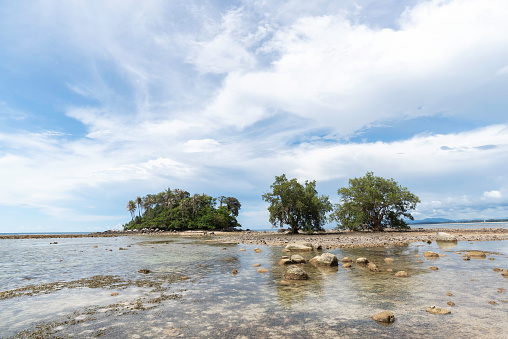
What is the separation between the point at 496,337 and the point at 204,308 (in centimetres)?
845

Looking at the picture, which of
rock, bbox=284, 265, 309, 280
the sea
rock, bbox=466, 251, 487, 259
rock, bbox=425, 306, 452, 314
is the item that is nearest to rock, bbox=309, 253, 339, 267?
the sea

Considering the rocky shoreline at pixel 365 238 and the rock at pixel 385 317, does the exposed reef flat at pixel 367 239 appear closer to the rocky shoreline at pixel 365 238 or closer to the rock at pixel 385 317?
the rocky shoreline at pixel 365 238

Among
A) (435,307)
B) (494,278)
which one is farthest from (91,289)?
(494,278)

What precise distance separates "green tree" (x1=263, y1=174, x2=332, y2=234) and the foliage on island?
51303 millimetres

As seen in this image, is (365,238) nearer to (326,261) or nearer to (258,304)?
(326,261)

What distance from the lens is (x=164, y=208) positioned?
125 m

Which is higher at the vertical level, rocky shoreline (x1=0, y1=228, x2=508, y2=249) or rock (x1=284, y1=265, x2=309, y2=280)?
rock (x1=284, y1=265, x2=309, y2=280)

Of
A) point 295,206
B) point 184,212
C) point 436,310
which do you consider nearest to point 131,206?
point 184,212

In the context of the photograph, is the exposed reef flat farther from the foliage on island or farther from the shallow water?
the foliage on island

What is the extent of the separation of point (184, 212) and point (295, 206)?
66.6 m

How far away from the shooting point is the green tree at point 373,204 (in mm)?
63594

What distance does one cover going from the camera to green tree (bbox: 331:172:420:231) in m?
63.6

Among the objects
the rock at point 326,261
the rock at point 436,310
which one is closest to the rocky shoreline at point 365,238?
the rock at point 326,261

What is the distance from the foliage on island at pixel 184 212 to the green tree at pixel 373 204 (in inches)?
2239
